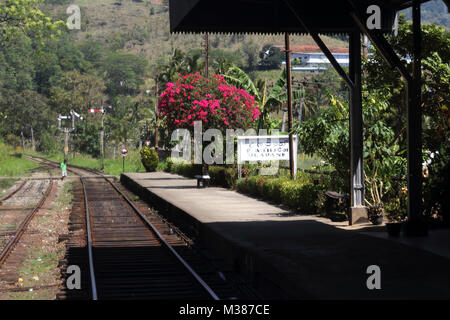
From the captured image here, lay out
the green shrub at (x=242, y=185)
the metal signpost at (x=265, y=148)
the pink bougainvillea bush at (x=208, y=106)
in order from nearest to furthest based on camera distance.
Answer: the metal signpost at (x=265, y=148)
the green shrub at (x=242, y=185)
the pink bougainvillea bush at (x=208, y=106)

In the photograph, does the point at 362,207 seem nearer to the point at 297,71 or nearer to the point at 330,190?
the point at 330,190

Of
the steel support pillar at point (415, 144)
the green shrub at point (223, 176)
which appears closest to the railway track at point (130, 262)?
the steel support pillar at point (415, 144)

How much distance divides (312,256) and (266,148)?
570 inches

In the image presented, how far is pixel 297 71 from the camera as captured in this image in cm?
18325

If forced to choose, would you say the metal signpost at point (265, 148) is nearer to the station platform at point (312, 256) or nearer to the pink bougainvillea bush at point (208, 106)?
the pink bougainvillea bush at point (208, 106)

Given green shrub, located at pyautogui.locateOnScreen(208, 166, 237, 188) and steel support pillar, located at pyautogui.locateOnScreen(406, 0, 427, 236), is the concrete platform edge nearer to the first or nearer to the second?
steel support pillar, located at pyautogui.locateOnScreen(406, 0, 427, 236)

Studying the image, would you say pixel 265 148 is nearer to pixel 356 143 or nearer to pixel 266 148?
pixel 266 148

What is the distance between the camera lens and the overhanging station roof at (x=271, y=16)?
1684cm

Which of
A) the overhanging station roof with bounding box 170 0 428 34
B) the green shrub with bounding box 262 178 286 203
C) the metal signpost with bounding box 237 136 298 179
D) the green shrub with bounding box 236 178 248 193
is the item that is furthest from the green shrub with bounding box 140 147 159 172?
the overhanging station roof with bounding box 170 0 428 34

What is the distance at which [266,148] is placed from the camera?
25984mm

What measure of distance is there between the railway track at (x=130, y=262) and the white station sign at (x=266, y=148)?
476 cm

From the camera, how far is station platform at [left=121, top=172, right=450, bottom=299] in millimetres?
9031

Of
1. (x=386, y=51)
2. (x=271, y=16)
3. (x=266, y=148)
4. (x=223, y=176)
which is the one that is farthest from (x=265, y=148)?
(x=386, y=51)

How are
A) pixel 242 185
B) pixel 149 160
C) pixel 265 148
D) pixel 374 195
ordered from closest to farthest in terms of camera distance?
1. pixel 374 195
2. pixel 265 148
3. pixel 242 185
4. pixel 149 160
